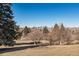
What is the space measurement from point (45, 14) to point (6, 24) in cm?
82

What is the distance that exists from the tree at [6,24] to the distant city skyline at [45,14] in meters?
0.11

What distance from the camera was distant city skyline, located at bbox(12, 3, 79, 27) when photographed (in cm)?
901

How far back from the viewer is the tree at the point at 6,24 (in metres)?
9.07

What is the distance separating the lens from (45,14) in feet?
29.6

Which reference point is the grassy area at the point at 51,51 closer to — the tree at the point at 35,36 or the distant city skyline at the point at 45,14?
the tree at the point at 35,36

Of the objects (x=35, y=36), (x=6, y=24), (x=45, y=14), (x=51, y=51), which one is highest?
(x=45, y=14)

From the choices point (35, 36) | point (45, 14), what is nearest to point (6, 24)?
point (35, 36)

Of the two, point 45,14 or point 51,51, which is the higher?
point 45,14

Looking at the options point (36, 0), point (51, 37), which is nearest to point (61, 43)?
point (51, 37)

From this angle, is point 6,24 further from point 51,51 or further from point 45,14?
point 51,51

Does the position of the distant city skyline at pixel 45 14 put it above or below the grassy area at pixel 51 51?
above

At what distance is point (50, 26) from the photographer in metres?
9.04

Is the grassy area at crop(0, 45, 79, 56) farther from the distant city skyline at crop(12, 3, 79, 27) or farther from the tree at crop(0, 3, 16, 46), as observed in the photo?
the distant city skyline at crop(12, 3, 79, 27)

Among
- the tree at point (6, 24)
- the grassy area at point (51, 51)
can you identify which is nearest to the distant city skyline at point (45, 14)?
the tree at point (6, 24)
